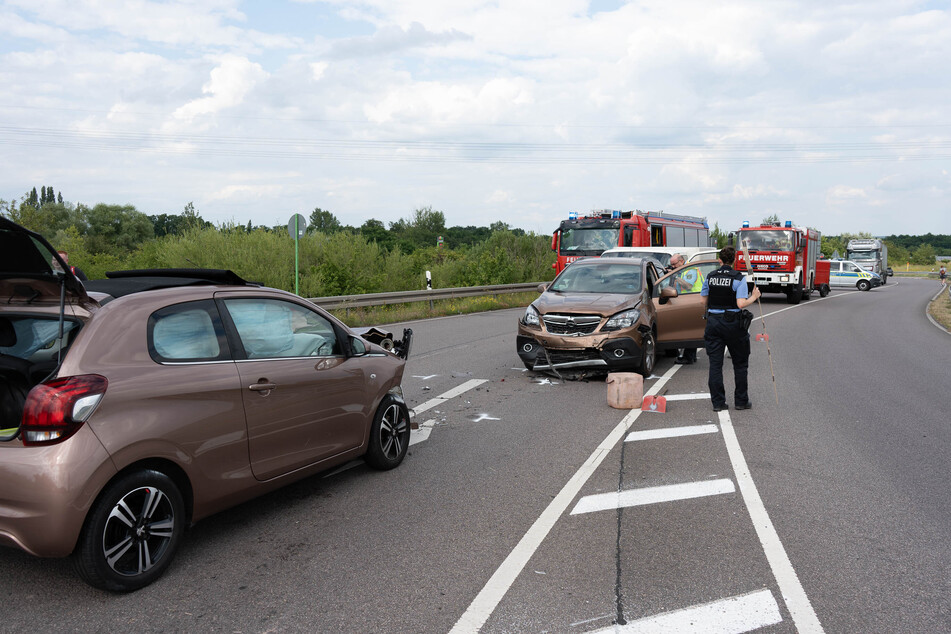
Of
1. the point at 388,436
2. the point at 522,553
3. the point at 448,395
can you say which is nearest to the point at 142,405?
the point at 522,553

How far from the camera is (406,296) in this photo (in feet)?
68.4

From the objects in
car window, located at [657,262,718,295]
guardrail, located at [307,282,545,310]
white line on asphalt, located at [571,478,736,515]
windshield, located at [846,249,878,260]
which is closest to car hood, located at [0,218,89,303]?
white line on asphalt, located at [571,478,736,515]

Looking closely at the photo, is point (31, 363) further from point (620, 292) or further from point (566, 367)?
point (620, 292)

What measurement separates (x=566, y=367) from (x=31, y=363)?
6970 mm

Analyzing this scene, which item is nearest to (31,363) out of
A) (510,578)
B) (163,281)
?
(163,281)

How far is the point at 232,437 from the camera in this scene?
13.9 feet

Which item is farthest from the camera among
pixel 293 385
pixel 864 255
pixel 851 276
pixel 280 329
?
pixel 864 255

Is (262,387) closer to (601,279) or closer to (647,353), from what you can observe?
(647,353)

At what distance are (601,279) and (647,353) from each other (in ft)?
5.27

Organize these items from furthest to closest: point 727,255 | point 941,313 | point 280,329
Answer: point 941,313
point 727,255
point 280,329

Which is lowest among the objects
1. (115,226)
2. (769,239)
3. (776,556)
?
(776,556)

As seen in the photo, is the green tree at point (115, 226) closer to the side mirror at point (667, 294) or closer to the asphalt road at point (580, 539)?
the side mirror at point (667, 294)

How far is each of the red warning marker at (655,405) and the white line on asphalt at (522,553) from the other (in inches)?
65.1

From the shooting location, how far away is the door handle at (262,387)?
4402 millimetres
